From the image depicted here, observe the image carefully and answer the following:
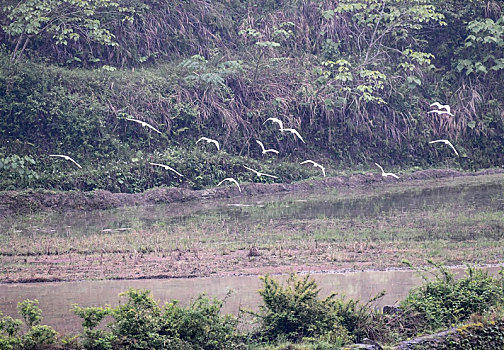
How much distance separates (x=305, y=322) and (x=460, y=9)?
1990cm

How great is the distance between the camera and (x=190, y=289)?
9.69 m

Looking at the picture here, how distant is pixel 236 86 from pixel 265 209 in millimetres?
6079

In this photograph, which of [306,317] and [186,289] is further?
[186,289]

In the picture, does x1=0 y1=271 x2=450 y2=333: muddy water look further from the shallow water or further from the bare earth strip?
the bare earth strip

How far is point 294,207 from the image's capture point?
54.6ft

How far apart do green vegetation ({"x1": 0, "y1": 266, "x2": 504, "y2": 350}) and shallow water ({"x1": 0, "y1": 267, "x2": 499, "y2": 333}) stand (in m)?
0.91

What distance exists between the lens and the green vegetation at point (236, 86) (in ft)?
59.6

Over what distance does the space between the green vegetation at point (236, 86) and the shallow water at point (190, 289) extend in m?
7.32

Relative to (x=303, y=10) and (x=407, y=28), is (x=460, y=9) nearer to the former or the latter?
(x=407, y=28)

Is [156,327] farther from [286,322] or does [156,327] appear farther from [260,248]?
[260,248]

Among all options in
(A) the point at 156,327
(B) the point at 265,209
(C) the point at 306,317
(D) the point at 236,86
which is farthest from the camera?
(D) the point at 236,86

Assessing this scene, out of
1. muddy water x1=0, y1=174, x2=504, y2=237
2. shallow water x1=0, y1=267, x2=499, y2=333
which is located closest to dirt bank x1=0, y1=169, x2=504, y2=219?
muddy water x1=0, y1=174, x2=504, y2=237

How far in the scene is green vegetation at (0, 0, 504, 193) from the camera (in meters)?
18.2

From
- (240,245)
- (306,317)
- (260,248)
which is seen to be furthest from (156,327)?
(240,245)
